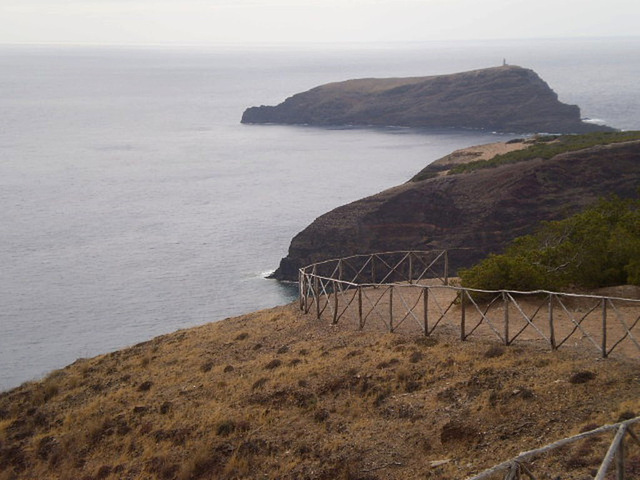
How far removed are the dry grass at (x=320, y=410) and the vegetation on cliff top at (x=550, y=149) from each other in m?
43.6

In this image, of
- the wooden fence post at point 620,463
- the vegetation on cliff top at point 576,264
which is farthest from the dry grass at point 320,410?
the vegetation on cliff top at point 576,264

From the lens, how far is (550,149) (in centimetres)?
6544

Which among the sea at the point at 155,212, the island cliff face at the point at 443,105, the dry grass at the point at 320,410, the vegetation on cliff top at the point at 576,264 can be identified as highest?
the island cliff face at the point at 443,105

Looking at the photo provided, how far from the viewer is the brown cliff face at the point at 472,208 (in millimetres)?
57469

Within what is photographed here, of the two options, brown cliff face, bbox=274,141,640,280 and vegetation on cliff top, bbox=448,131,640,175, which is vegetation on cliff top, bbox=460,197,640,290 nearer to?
brown cliff face, bbox=274,141,640,280

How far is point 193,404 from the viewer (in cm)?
2005

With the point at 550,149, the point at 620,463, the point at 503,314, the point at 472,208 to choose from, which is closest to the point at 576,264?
the point at 503,314

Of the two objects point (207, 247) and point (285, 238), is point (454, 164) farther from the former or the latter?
point (207, 247)

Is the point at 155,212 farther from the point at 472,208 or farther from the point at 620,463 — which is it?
the point at 620,463

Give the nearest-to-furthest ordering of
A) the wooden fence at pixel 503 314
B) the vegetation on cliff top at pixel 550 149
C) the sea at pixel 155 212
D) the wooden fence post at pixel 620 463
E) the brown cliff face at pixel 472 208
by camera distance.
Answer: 1. the wooden fence post at pixel 620 463
2. the wooden fence at pixel 503 314
3. the sea at pixel 155 212
4. the brown cliff face at pixel 472 208
5. the vegetation on cliff top at pixel 550 149

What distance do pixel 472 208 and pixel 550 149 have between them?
33.9 feet

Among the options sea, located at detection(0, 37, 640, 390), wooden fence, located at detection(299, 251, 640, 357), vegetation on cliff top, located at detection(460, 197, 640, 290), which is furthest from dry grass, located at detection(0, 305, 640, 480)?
sea, located at detection(0, 37, 640, 390)

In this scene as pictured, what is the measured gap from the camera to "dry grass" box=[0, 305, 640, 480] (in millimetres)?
14891

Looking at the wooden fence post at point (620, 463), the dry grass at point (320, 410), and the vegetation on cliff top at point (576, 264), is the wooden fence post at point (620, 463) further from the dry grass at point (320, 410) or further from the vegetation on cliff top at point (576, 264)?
the vegetation on cliff top at point (576, 264)
